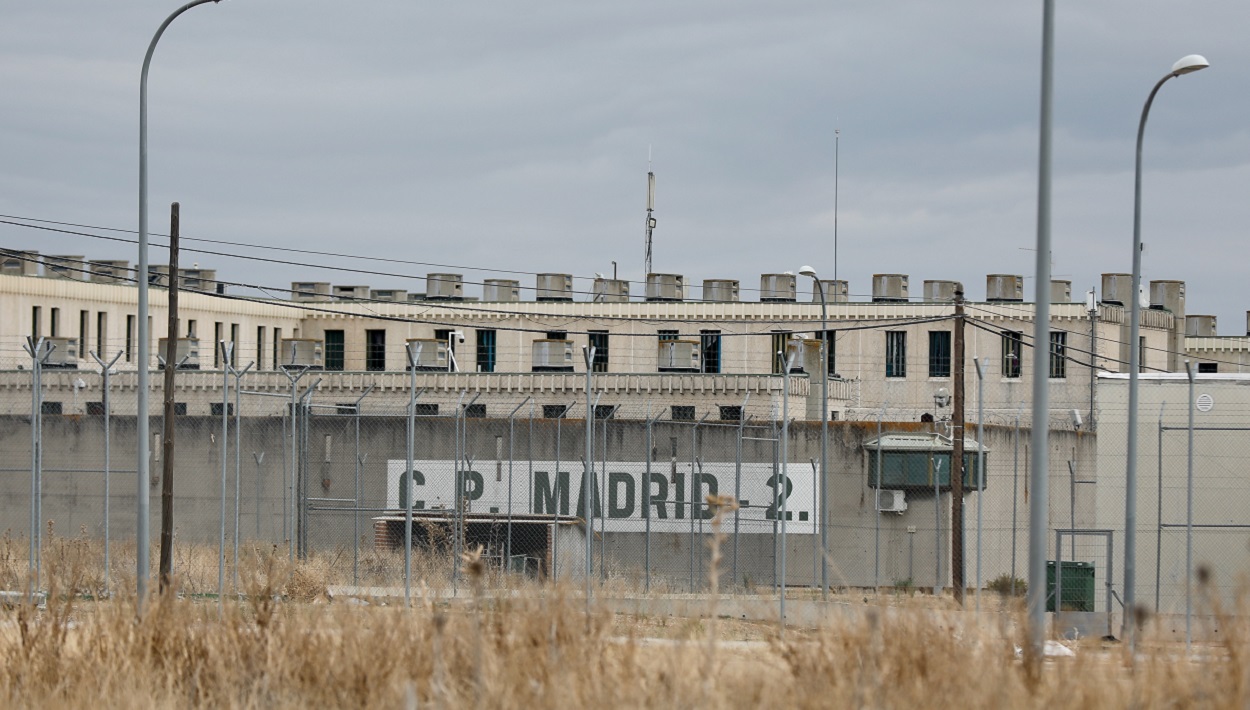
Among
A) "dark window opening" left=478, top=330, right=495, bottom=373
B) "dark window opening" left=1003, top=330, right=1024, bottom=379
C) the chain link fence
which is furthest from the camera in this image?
"dark window opening" left=478, top=330, right=495, bottom=373

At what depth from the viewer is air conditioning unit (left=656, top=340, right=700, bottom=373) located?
163 feet

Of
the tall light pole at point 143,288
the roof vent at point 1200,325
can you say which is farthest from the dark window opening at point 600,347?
the roof vent at point 1200,325

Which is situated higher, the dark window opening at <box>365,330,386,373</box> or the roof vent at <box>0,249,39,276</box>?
the roof vent at <box>0,249,39,276</box>

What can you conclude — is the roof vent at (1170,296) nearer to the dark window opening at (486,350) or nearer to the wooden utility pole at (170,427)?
the dark window opening at (486,350)

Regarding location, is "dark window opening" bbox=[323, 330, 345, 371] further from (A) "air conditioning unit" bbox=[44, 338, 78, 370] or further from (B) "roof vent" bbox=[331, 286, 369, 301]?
(A) "air conditioning unit" bbox=[44, 338, 78, 370]

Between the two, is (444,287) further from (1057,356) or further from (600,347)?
(1057,356)

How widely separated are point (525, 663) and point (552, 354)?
3972cm

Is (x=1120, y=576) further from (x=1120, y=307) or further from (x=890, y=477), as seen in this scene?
(x=1120, y=307)

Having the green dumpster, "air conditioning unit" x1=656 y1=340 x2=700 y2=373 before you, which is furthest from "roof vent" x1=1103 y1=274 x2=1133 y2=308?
the green dumpster

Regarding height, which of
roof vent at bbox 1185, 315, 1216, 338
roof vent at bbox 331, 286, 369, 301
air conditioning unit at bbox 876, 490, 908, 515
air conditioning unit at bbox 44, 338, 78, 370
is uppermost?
roof vent at bbox 331, 286, 369, 301

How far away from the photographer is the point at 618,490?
108ft

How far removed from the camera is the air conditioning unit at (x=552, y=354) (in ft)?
168

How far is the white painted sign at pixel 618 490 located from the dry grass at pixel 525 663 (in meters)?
18.5

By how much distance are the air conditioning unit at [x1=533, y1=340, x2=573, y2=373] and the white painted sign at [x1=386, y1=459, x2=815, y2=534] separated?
17689 millimetres
